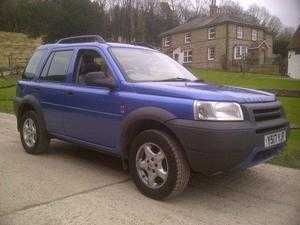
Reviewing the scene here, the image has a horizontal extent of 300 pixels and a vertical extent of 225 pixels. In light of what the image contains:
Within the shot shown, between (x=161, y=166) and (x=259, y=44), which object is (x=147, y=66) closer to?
(x=161, y=166)

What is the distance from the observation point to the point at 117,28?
44.8 metres

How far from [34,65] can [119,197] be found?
133 inches

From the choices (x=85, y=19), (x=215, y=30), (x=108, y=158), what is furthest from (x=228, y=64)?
(x=108, y=158)

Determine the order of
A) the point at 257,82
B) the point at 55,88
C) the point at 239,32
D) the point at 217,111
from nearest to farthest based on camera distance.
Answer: the point at 217,111, the point at 55,88, the point at 257,82, the point at 239,32

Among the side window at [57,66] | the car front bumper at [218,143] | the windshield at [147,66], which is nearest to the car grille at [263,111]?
the car front bumper at [218,143]

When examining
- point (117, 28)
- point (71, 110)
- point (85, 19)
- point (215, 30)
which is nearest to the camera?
point (71, 110)

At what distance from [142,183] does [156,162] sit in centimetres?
33

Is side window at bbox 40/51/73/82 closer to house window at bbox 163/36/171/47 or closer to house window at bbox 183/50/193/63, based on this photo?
house window at bbox 183/50/193/63

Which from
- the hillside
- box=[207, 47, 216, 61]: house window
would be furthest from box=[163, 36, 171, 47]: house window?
the hillside

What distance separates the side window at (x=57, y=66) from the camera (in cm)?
659

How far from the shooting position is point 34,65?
7.46 m

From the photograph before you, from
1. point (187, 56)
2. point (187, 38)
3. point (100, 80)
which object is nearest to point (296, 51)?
point (100, 80)

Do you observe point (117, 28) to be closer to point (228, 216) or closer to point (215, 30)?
point (215, 30)

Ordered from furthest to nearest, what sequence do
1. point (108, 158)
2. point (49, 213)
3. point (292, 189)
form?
point (108, 158) < point (292, 189) < point (49, 213)
